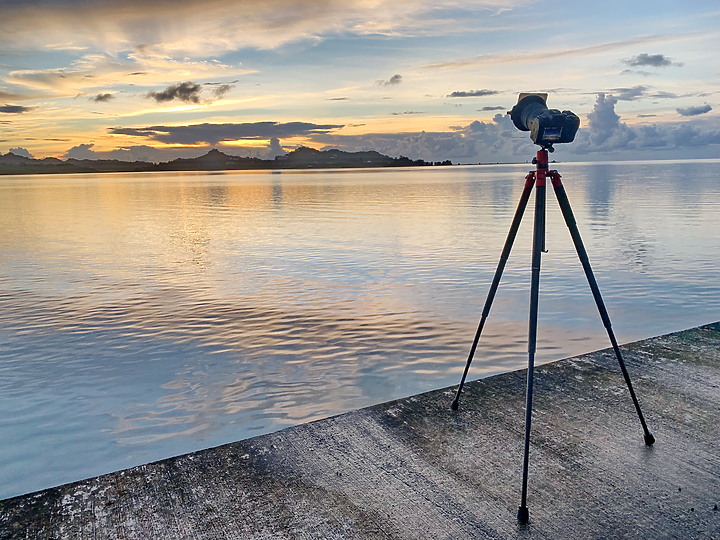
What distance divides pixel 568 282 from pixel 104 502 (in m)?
12.2

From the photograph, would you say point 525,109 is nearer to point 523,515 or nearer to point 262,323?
point 523,515

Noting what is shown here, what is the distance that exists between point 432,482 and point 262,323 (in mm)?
7586

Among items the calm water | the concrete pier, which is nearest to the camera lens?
the concrete pier

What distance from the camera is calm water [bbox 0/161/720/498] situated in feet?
22.7

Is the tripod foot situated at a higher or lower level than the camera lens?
lower

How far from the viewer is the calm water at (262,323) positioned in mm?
6914

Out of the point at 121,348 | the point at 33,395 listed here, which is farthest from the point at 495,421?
the point at 121,348

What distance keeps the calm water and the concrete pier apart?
2.68 meters

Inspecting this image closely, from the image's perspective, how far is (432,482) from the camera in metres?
3.53

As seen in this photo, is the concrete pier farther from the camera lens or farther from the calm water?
the calm water

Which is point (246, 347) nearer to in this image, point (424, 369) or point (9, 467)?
point (424, 369)

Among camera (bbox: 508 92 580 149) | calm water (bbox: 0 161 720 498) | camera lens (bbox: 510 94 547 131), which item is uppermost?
camera lens (bbox: 510 94 547 131)

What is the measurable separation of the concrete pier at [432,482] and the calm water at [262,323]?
2.68 meters

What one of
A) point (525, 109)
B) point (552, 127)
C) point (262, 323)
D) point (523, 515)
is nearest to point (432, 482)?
point (523, 515)
